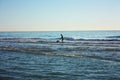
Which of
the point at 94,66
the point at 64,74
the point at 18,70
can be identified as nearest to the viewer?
the point at 64,74

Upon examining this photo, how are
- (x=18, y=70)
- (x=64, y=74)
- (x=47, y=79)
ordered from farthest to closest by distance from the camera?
(x=18, y=70), (x=64, y=74), (x=47, y=79)

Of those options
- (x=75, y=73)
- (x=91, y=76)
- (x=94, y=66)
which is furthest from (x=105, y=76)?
(x=94, y=66)

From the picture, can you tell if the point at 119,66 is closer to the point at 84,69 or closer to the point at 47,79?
the point at 84,69

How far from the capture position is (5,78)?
485 inches

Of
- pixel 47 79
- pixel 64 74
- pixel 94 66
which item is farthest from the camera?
pixel 94 66

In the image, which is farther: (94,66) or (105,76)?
(94,66)

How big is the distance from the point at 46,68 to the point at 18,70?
1.67m

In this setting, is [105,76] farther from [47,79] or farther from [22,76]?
[22,76]

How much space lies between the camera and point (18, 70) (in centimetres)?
1455

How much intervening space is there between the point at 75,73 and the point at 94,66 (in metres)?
2.42

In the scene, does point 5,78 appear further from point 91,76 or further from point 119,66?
point 119,66

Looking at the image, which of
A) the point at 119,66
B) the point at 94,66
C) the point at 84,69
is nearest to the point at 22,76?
the point at 84,69

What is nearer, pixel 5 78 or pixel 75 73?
pixel 5 78

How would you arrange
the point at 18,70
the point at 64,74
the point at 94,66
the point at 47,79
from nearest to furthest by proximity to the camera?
the point at 47,79, the point at 64,74, the point at 18,70, the point at 94,66
